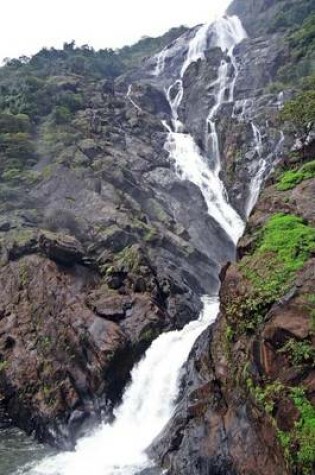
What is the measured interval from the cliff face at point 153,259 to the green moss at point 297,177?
493 millimetres

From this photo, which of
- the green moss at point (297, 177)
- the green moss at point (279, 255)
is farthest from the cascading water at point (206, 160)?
the green moss at point (279, 255)

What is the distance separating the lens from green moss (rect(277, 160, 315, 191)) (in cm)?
2386

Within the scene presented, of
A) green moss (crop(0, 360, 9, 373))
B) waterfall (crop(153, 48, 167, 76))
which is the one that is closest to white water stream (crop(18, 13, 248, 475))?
green moss (crop(0, 360, 9, 373))

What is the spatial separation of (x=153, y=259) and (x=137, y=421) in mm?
13084

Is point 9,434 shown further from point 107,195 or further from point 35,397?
point 107,195

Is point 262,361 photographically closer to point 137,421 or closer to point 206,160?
point 137,421

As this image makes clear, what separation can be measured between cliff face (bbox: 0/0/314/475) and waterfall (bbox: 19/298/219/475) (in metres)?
0.92

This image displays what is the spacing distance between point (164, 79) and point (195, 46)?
10278 mm

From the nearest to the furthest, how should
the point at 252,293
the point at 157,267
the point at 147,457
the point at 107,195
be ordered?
the point at 252,293 → the point at 147,457 → the point at 157,267 → the point at 107,195

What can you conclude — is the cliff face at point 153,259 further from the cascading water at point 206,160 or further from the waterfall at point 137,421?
the waterfall at point 137,421

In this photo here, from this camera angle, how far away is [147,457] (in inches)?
883

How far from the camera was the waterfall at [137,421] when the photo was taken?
22766 millimetres

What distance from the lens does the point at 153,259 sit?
36562mm

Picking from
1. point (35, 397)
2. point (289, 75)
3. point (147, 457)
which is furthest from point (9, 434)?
point (289, 75)
